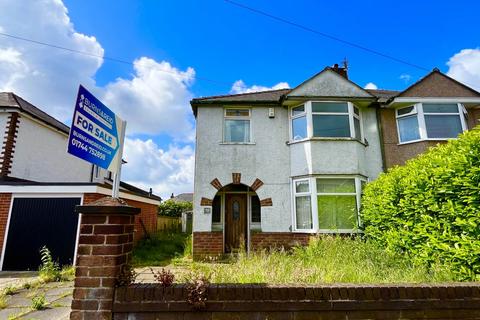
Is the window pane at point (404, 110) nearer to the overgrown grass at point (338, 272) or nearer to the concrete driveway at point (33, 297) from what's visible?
the overgrown grass at point (338, 272)

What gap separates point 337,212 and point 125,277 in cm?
752

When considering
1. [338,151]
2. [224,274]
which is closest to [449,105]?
[338,151]

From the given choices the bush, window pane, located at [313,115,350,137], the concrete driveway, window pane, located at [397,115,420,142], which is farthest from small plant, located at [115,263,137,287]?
the bush

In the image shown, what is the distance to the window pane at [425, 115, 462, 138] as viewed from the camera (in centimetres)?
948

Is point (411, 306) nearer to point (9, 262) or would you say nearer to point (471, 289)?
point (471, 289)

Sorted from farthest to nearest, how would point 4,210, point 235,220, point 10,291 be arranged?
point 235,220, point 4,210, point 10,291

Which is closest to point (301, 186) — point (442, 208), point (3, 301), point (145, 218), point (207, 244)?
point (207, 244)

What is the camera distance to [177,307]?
95.6 inches

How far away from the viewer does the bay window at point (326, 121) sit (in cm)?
936

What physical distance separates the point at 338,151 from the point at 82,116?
8.08 meters

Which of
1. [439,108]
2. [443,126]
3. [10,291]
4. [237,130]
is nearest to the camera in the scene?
[10,291]

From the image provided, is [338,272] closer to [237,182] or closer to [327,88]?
[237,182]

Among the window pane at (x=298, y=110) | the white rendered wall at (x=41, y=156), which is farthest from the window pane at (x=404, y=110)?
the white rendered wall at (x=41, y=156)

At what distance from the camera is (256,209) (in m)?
10.1
